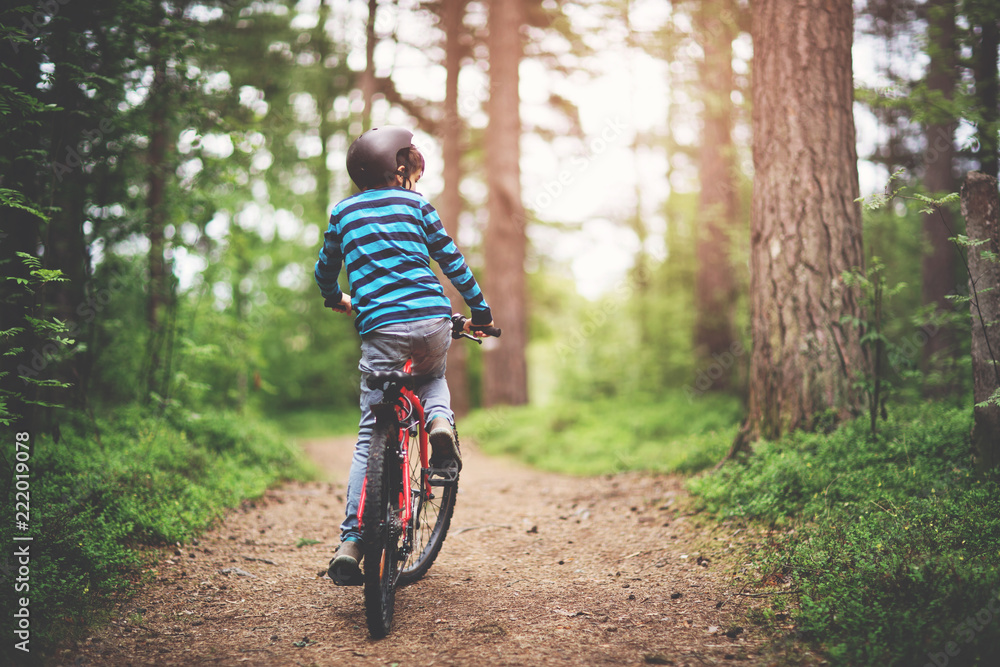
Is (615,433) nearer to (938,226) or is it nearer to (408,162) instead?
(408,162)

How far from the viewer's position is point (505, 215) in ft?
39.8

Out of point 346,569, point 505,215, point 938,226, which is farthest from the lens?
point 505,215

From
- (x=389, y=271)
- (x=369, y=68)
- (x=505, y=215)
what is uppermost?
(x=369, y=68)

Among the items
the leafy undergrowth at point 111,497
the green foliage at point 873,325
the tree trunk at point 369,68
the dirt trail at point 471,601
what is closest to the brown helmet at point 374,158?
the dirt trail at point 471,601

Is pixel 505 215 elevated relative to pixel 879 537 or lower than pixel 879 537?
elevated

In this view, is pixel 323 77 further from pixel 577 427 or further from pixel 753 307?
pixel 753 307

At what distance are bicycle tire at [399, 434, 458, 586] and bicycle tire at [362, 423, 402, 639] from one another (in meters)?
0.32

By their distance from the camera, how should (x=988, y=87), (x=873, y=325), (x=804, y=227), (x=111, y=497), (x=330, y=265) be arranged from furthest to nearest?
(x=988, y=87) → (x=804, y=227) → (x=873, y=325) → (x=111, y=497) → (x=330, y=265)

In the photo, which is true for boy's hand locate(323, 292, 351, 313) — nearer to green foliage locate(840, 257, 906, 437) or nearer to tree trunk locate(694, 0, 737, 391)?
green foliage locate(840, 257, 906, 437)

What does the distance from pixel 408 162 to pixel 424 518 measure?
204 cm

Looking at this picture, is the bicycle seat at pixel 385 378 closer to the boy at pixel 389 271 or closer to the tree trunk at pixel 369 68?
the boy at pixel 389 271

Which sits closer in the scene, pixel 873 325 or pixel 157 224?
pixel 873 325

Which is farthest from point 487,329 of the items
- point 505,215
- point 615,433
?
point 505,215

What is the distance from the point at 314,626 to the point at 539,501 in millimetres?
3154
